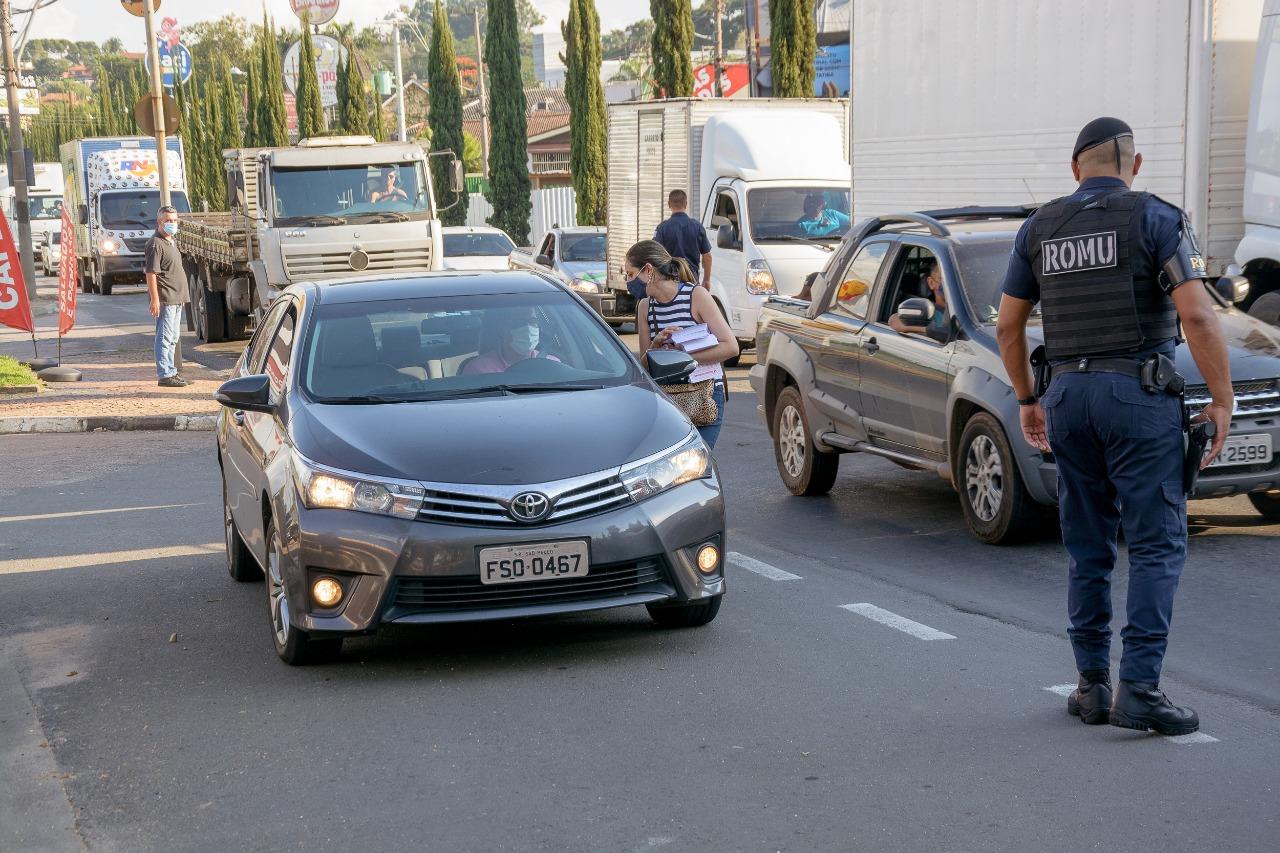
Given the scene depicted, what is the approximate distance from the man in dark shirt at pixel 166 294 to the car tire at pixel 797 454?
985cm

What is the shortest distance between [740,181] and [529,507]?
575 inches

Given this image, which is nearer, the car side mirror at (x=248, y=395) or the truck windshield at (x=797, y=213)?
the car side mirror at (x=248, y=395)

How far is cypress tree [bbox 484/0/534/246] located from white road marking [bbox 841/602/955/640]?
4205 cm

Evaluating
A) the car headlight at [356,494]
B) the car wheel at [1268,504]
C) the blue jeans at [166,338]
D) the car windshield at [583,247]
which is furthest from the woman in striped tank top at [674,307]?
the car windshield at [583,247]

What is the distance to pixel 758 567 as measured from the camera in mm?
8477

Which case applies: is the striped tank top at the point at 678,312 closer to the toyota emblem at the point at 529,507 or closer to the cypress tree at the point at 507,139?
the toyota emblem at the point at 529,507

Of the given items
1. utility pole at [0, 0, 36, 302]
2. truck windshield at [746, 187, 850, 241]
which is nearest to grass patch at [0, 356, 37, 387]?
truck windshield at [746, 187, 850, 241]

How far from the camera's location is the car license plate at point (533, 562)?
243 inches

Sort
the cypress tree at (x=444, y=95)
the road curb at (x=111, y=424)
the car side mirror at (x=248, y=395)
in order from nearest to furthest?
1. the car side mirror at (x=248, y=395)
2. the road curb at (x=111, y=424)
3. the cypress tree at (x=444, y=95)

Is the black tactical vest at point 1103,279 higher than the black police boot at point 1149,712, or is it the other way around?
Result: the black tactical vest at point 1103,279

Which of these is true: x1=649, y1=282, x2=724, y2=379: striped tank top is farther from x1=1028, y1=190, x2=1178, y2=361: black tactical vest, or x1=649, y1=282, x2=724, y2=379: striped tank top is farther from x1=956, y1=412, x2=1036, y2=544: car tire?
x1=1028, y1=190, x2=1178, y2=361: black tactical vest

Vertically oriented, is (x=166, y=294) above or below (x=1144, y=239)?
below

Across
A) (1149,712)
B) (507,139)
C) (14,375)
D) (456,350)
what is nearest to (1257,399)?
(1149,712)

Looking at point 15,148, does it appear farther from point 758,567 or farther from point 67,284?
point 758,567
